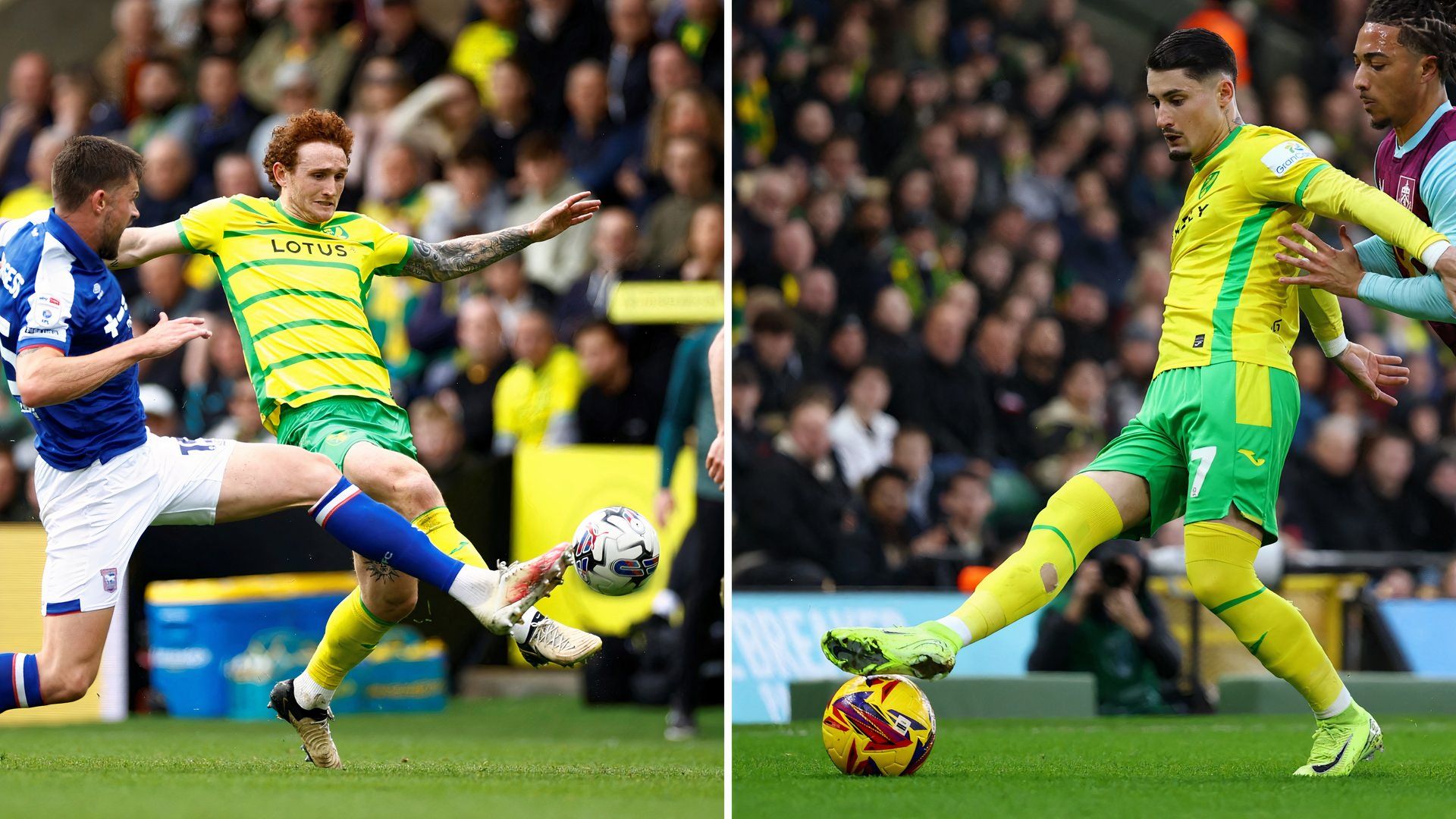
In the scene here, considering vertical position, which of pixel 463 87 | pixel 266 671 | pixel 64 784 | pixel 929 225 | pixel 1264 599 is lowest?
pixel 266 671

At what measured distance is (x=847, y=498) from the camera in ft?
33.9

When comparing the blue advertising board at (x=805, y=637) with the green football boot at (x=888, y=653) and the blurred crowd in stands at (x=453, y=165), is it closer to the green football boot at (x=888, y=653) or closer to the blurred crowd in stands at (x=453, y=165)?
the blurred crowd in stands at (x=453, y=165)

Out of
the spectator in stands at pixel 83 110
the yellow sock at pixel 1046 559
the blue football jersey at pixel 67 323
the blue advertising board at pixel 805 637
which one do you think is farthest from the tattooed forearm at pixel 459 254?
the spectator in stands at pixel 83 110

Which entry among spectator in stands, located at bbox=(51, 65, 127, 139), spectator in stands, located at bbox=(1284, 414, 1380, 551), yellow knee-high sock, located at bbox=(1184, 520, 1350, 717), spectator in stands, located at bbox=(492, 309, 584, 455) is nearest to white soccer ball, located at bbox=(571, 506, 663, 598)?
yellow knee-high sock, located at bbox=(1184, 520, 1350, 717)

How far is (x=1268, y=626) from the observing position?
514 cm

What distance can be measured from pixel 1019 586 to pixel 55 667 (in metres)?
2.96

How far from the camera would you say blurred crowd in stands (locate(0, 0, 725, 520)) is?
9.84 meters

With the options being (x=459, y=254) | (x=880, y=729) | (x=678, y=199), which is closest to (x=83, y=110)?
(x=678, y=199)

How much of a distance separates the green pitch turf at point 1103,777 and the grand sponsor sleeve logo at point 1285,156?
1.85 meters

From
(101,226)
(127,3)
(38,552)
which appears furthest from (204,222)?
(127,3)

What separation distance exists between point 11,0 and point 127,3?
105cm

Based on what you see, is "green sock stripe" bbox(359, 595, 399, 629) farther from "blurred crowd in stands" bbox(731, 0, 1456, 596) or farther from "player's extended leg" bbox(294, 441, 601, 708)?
"blurred crowd in stands" bbox(731, 0, 1456, 596)

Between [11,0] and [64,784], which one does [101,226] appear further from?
[11,0]

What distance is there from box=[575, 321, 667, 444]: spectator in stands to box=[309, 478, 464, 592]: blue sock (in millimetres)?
4525
